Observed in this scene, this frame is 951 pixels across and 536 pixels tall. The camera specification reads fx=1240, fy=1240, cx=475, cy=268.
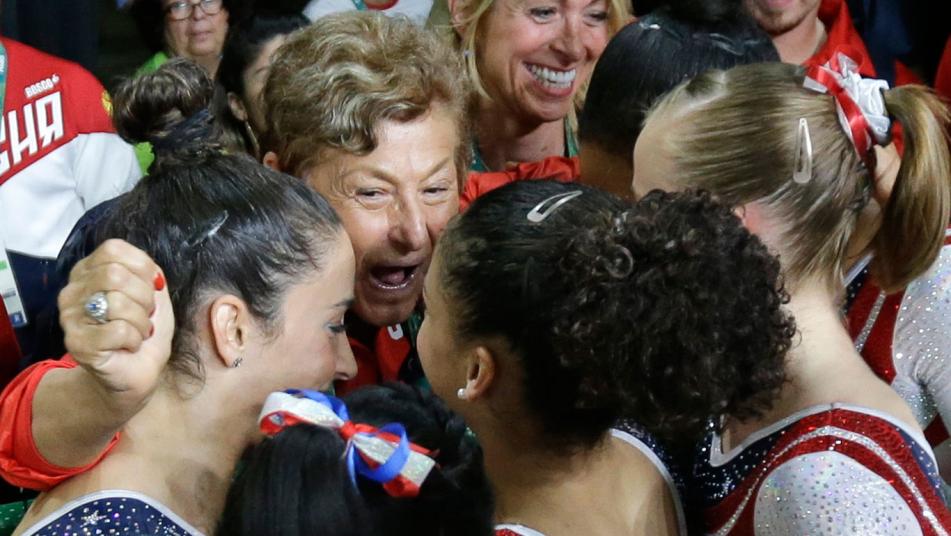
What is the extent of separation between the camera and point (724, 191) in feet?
4.87

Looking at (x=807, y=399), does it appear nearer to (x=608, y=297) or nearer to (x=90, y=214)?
(x=608, y=297)

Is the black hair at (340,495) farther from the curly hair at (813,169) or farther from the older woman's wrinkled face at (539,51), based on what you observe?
the older woman's wrinkled face at (539,51)

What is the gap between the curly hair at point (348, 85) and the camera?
1838 mm

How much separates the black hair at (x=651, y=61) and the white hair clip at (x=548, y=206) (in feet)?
1.90

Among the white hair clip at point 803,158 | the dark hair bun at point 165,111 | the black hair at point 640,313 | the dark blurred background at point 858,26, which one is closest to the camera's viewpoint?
the black hair at point 640,313

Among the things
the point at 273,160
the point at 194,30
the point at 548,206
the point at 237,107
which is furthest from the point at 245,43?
the point at 548,206

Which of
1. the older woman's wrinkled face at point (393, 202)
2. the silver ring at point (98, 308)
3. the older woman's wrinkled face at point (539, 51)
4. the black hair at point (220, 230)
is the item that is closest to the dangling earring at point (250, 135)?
the older woman's wrinkled face at point (393, 202)

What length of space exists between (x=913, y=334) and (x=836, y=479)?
1.65 ft

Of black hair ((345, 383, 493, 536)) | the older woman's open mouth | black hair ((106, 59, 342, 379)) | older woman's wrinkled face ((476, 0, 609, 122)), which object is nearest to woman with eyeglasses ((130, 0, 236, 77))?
older woman's wrinkled face ((476, 0, 609, 122))

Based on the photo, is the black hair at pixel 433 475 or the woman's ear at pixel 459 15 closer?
the black hair at pixel 433 475

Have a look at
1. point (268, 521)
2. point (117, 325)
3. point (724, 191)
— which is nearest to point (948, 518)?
point (724, 191)

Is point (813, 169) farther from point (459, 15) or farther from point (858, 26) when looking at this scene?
point (858, 26)

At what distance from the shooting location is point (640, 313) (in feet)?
4.00

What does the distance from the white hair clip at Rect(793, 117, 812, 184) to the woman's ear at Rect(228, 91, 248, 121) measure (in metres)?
1.39
